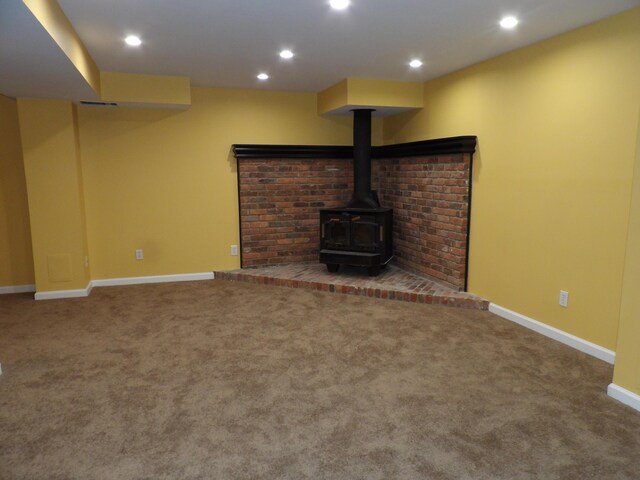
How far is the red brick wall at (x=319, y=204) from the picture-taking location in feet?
16.5

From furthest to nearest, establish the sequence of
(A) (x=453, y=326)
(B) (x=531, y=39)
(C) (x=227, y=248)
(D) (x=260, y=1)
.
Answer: (C) (x=227, y=248)
(A) (x=453, y=326)
(B) (x=531, y=39)
(D) (x=260, y=1)

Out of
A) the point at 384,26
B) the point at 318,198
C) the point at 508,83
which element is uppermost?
the point at 384,26

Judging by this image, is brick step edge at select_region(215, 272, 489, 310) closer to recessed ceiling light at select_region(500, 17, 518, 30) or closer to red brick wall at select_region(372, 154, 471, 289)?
red brick wall at select_region(372, 154, 471, 289)

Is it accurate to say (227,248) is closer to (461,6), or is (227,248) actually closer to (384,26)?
(384,26)

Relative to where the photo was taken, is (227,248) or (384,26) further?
(227,248)

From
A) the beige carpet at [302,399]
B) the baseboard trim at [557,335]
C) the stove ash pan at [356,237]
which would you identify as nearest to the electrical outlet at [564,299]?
the baseboard trim at [557,335]

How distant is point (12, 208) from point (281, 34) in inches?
145

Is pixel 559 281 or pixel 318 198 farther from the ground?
pixel 318 198

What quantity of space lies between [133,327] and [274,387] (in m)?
1.74

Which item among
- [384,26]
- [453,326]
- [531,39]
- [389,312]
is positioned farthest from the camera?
[389,312]

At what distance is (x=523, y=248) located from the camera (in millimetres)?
3898

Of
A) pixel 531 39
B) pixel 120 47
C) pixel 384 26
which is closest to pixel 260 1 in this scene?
pixel 384 26

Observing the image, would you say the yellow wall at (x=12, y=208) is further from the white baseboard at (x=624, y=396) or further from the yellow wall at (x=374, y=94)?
the white baseboard at (x=624, y=396)

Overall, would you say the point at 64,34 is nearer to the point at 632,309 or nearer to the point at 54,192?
the point at 54,192
